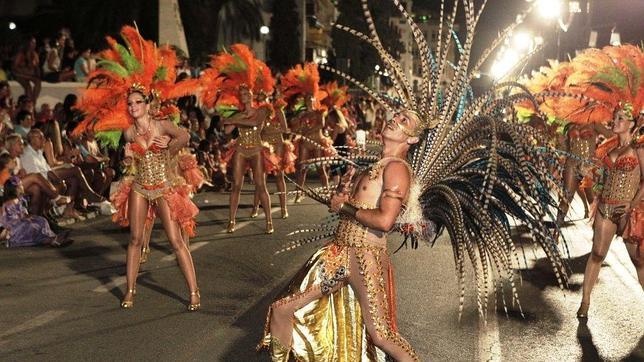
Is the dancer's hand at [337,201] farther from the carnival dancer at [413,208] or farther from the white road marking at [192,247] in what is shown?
the white road marking at [192,247]

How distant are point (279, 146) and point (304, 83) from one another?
1843 mm

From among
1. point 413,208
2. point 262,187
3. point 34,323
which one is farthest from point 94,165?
point 413,208

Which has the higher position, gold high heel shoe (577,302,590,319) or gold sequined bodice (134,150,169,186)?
gold sequined bodice (134,150,169,186)

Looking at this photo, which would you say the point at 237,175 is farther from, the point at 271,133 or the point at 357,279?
the point at 357,279

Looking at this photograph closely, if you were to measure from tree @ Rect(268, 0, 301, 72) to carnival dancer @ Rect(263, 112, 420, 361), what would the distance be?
2173 inches

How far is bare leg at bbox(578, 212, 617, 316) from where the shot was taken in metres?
7.73

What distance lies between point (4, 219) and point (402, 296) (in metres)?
5.52

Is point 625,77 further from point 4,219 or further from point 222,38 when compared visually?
point 222,38

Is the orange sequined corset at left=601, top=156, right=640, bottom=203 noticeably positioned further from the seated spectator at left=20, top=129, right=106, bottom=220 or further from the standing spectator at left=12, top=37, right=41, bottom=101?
the standing spectator at left=12, top=37, right=41, bottom=101

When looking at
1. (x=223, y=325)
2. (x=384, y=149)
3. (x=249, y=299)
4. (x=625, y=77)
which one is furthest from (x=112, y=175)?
(x=384, y=149)

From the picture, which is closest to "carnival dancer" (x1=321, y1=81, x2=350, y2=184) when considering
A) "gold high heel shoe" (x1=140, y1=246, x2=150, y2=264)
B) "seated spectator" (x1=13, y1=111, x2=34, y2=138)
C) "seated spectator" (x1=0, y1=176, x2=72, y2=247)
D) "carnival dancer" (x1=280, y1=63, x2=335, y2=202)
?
"carnival dancer" (x1=280, y1=63, x2=335, y2=202)

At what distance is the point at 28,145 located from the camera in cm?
1323

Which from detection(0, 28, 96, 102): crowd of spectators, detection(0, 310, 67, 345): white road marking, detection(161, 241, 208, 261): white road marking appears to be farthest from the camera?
detection(0, 28, 96, 102): crowd of spectators

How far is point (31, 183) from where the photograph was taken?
12.3 meters
